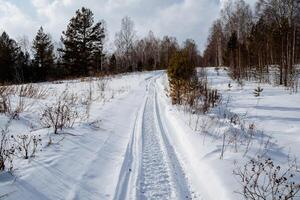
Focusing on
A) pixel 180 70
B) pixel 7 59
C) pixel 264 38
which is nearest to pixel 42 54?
pixel 7 59

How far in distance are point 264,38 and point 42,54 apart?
38.7 meters

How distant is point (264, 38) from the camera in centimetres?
2602

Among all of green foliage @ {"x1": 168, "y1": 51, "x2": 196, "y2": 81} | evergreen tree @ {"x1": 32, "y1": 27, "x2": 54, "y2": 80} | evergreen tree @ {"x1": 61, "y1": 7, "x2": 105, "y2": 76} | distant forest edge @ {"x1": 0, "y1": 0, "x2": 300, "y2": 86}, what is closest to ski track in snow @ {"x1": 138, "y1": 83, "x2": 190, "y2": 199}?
green foliage @ {"x1": 168, "y1": 51, "x2": 196, "y2": 81}

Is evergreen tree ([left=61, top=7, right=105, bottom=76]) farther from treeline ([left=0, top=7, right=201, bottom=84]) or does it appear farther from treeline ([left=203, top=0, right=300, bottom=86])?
treeline ([left=203, top=0, right=300, bottom=86])

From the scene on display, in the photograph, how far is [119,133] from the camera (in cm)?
849

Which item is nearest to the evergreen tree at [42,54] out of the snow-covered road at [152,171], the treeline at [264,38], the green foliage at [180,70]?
the treeline at [264,38]

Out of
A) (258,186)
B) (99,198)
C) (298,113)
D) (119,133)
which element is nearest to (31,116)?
(119,133)

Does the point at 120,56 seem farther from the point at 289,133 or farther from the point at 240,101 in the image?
the point at 289,133

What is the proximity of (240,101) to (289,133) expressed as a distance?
224 inches

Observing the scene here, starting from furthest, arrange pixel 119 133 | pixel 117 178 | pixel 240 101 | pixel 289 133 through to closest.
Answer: pixel 240 101
pixel 119 133
pixel 289 133
pixel 117 178

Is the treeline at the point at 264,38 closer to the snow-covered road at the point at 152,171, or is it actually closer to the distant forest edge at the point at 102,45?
the distant forest edge at the point at 102,45

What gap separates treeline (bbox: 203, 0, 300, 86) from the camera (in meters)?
20.4

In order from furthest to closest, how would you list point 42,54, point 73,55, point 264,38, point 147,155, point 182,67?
point 42,54 < point 73,55 < point 264,38 < point 182,67 < point 147,155

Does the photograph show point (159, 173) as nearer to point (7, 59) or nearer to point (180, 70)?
point (180, 70)
